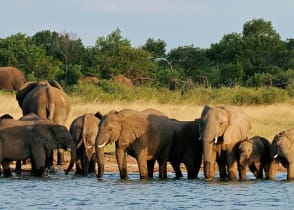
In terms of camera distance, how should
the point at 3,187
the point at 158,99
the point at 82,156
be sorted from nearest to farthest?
the point at 3,187, the point at 82,156, the point at 158,99

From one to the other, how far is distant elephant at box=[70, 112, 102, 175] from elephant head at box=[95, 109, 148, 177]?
107 centimetres

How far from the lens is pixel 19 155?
17.9 meters

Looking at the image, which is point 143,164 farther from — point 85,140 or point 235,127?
point 235,127

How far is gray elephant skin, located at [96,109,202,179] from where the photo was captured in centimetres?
1738

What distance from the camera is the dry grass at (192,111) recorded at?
1017 inches

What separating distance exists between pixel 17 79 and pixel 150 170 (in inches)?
848

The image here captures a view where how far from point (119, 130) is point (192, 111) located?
10992 millimetres

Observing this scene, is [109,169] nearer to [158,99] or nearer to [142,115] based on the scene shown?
[142,115]

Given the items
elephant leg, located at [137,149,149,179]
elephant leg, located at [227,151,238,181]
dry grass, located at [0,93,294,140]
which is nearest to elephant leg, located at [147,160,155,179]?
elephant leg, located at [137,149,149,179]

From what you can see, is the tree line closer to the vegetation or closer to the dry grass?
the vegetation

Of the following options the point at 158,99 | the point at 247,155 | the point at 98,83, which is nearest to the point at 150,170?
the point at 247,155

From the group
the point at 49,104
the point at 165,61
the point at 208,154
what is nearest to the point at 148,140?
the point at 208,154

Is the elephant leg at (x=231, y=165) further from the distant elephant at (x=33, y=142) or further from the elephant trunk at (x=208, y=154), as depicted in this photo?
the distant elephant at (x=33, y=142)

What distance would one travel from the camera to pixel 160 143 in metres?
17.7
